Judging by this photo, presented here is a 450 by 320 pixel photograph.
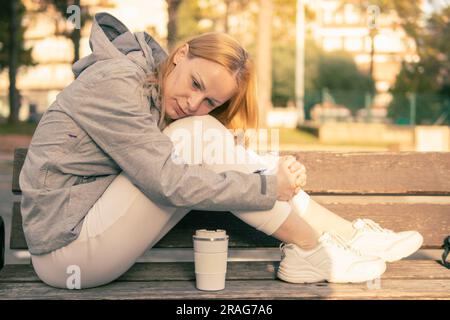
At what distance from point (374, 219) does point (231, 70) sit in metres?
1.13

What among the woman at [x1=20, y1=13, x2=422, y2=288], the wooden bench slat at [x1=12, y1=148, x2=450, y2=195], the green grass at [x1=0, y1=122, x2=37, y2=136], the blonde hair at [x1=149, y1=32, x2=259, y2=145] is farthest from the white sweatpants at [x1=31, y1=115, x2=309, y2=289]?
the green grass at [x1=0, y1=122, x2=37, y2=136]

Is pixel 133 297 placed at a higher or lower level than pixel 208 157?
lower

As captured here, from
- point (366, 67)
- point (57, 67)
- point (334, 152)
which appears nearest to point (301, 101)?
point (334, 152)

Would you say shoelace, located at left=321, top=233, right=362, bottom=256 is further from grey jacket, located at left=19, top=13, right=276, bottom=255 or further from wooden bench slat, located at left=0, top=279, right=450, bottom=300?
grey jacket, located at left=19, top=13, right=276, bottom=255

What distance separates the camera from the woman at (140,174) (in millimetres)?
2816

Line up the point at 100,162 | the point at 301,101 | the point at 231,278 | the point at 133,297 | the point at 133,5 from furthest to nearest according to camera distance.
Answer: the point at 133,5 → the point at 301,101 → the point at 231,278 → the point at 100,162 → the point at 133,297

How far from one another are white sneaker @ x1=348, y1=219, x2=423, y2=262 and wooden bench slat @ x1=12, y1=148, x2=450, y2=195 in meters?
0.36

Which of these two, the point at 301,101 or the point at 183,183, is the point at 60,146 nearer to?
the point at 183,183

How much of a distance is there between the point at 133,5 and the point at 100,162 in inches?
2148

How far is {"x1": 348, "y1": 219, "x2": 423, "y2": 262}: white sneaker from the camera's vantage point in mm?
3289

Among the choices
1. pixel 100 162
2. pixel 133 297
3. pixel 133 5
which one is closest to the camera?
pixel 133 297

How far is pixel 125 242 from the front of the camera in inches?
113

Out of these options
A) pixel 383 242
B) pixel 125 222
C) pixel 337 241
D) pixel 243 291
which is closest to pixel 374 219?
pixel 383 242

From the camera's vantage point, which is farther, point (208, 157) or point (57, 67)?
point (57, 67)
